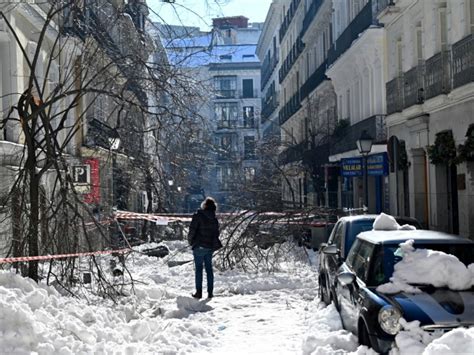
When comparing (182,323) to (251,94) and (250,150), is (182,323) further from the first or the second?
(251,94)

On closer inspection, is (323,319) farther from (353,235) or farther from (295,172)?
(295,172)

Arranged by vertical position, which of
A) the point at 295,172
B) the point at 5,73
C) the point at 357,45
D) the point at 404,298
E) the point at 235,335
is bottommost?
the point at 235,335

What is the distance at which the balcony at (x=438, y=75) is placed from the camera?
16078mm

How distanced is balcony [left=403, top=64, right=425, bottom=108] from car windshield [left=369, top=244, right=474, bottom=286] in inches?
427

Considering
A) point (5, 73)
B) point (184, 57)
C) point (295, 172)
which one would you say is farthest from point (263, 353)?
point (295, 172)

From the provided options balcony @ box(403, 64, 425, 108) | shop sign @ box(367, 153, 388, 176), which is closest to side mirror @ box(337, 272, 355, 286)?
balcony @ box(403, 64, 425, 108)

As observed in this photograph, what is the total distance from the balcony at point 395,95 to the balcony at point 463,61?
4560mm

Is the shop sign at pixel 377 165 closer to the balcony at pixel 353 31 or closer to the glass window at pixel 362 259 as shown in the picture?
the balcony at pixel 353 31

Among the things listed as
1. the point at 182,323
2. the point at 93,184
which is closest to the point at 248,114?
the point at 93,184

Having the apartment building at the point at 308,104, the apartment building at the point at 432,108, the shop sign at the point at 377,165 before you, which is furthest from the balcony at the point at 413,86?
the apartment building at the point at 308,104

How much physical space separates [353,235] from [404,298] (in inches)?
154

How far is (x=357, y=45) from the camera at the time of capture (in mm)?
25016

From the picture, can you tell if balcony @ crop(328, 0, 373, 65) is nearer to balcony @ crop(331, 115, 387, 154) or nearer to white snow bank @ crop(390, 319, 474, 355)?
balcony @ crop(331, 115, 387, 154)

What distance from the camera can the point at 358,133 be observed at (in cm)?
2591
